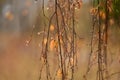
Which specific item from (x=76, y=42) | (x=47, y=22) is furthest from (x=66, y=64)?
(x=47, y=22)

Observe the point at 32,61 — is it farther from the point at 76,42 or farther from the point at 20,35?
the point at 76,42

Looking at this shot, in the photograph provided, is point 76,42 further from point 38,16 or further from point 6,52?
point 6,52

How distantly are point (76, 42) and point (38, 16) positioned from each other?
349 mm

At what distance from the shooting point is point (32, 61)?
2.17 meters

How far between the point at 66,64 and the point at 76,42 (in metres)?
0.18

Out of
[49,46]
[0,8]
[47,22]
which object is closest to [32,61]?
[49,46]

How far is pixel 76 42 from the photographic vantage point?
2182 mm

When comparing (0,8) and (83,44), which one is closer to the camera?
(0,8)

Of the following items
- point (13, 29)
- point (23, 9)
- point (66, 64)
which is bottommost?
point (66, 64)

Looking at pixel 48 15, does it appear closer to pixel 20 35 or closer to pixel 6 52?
pixel 20 35

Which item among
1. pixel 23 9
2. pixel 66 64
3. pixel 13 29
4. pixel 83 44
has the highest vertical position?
pixel 23 9

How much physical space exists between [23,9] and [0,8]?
6.6 inches

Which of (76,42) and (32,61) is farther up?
(76,42)

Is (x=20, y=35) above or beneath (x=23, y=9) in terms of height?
beneath
